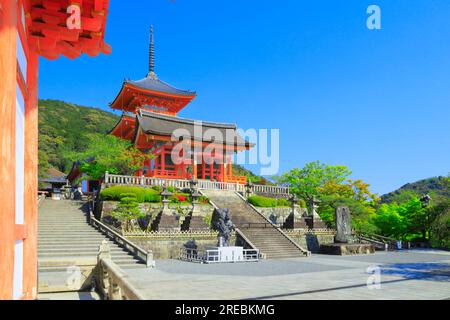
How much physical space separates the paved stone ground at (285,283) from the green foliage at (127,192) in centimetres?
968

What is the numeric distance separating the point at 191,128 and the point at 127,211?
645 inches

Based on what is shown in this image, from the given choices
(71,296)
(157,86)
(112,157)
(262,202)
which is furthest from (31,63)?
(157,86)

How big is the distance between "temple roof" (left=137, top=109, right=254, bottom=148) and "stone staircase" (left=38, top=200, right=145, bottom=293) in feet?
30.2

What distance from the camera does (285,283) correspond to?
12477mm

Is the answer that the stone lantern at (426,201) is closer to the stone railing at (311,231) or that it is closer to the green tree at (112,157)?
the stone railing at (311,231)

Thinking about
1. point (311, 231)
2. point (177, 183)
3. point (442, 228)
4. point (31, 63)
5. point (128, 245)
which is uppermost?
point (31, 63)

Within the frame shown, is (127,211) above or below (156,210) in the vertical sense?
above

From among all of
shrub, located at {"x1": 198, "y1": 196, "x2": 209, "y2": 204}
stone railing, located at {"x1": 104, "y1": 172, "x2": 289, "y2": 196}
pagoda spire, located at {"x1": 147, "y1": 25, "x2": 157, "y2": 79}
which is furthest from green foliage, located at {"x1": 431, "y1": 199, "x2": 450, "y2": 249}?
pagoda spire, located at {"x1": 147, "y1": 25, "x2": 157, "y2": 79}

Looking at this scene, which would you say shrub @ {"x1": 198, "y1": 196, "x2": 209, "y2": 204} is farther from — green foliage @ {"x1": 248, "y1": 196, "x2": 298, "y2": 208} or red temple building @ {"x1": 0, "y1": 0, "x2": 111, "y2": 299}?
red temple building @ {"x1": 0, "y1": 0, "x2": 111, "y2": 299}

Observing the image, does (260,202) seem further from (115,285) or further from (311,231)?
(115,285)

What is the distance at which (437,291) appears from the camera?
10.9 meters

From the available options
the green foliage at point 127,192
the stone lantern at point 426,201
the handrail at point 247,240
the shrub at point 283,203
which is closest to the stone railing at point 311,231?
the handrail at point 247,240

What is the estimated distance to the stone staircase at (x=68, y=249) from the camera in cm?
1061
